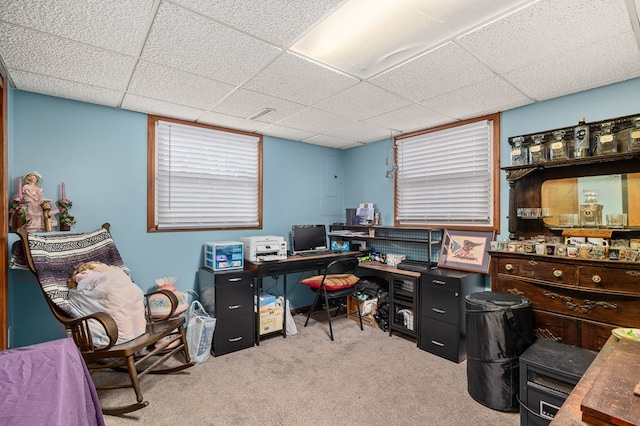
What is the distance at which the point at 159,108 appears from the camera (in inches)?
121

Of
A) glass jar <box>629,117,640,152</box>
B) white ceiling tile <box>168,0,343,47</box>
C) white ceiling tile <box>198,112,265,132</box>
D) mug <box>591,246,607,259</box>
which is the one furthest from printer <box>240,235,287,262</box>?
glass jar <box>629,117,640,152</box>

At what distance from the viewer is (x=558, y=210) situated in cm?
268

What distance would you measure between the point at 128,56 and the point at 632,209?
3.77 meters

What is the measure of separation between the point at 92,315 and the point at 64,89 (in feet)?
6.29

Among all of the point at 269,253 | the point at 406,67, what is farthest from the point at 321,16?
the point at 269,253

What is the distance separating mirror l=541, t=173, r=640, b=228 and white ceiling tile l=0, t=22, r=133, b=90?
3495 mm

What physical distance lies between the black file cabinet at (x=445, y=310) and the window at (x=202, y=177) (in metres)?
2.23

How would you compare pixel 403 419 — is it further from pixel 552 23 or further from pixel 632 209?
pixel 552 23

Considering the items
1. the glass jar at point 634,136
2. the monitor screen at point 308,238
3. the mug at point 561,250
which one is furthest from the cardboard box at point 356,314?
the glass jar at point 634,136

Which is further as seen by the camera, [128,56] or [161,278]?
[161,278]

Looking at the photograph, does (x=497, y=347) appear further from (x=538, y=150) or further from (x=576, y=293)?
(x=538, y=150)

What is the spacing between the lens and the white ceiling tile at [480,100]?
2529mm

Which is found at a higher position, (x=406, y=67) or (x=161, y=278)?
(x=406, y=67)

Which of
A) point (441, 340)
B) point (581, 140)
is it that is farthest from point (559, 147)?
point (441, 340)
